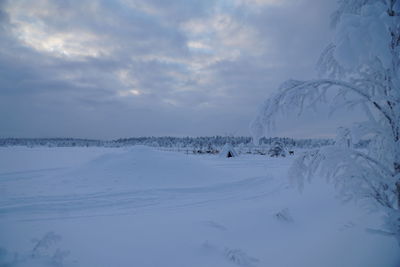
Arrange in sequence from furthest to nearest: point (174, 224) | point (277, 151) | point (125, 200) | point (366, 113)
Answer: point (277, 151) < point (125, 200) < point (174, 224) < point (366, 113)

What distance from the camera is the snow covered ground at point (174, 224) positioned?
4.61 meters

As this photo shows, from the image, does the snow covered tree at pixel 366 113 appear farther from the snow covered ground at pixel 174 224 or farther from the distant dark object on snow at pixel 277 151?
the distant dark object on snow at pixel 277 151

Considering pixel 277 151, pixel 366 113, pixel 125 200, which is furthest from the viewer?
pixel 277 151

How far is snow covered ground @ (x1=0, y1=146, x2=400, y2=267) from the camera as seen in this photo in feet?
15.1

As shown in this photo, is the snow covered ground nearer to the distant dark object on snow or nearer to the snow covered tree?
the snow covered tree

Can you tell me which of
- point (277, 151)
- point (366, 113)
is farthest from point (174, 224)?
point (277, 151)

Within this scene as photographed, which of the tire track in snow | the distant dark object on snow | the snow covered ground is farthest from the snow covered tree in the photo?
the distant dark object on snow

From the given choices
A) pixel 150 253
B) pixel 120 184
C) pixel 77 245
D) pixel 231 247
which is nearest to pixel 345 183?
pixel 231 247

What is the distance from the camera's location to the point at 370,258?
4672 millimetres

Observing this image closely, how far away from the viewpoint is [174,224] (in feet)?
20.4

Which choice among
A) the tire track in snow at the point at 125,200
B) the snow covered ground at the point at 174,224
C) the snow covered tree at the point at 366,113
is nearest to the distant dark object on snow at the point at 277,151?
the snow covered ground at the point at 174,224

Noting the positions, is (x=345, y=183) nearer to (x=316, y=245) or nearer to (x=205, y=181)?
(x=316, y=245)

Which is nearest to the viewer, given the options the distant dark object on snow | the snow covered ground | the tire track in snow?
the snow covered ground

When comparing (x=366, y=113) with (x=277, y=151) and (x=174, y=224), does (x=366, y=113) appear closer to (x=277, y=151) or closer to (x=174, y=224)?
(x=174, y=224)
